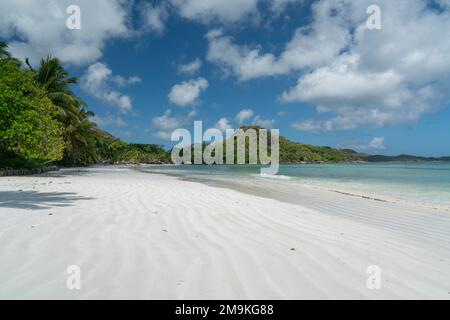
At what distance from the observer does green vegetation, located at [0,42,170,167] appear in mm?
12305

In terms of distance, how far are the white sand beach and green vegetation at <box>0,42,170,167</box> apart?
662cm

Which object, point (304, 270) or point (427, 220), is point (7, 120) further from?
point (427, 220)

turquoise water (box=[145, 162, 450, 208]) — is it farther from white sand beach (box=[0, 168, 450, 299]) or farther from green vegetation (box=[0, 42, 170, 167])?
green vegetation (box=[0, 42, 170, 167])

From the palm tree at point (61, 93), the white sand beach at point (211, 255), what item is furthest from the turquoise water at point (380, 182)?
the palm tree at point (61, 93)

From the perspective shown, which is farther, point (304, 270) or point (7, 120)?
point (7, 120)

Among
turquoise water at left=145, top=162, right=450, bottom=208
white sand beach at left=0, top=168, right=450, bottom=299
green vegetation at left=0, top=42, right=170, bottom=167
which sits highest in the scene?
green vegetation at left=0, top=42, right=170, bottom=167

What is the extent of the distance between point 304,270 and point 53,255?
286cm

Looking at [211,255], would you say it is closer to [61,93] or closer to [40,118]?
[40,118]

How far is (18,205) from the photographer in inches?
284

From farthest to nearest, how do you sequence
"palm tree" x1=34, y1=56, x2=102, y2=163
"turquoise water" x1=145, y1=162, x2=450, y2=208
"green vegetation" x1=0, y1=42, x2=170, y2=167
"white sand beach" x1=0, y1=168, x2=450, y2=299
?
"palm tree" x1=34, y1=56, x2=102, y2=163, "turquoise water" x1=145, y1=162, x2=450, y2=208, "green vegetation" x1=0, y1=42, x2=170, y2=167, "white sand beach" x1=0, y1=168, x2=450, y2=299

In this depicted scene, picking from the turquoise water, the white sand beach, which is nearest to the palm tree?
the turquoise water

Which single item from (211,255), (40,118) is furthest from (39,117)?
(211,255)

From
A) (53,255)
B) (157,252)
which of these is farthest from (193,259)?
(53,255)

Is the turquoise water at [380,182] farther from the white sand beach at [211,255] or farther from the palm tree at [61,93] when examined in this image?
the palm tree at [61,93]
